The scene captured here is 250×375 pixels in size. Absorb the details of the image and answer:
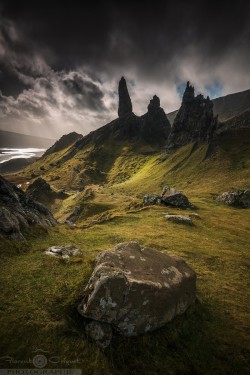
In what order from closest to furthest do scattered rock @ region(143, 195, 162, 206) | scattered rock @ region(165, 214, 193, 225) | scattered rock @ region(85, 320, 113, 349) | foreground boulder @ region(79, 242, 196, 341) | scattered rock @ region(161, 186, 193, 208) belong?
scattered rock @ region(85, 320, 113, 349) → foreground boulder @ region(79, 242, 196, 341) → scattered rock @ region(165, 214, 193, 225) → scattered rock @ region(161, 186, 193, 208) → scattered rock @ region(143, 195, 162, 206)

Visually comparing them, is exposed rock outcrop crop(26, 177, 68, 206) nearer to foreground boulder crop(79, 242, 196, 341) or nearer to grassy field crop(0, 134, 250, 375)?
grassy field crop(0, 134, 250, 375)

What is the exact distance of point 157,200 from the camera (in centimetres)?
5084

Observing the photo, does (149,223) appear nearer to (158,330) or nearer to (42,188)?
(158,330)

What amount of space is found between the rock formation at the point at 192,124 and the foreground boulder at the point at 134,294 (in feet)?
430

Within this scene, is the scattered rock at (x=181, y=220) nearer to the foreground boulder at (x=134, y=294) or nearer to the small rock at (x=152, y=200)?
the small rock at (x=152, y=200)

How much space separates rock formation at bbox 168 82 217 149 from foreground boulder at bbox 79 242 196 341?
131 meters

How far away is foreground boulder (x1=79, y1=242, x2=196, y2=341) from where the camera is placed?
9797 millimetres

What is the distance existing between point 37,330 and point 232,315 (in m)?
10.2

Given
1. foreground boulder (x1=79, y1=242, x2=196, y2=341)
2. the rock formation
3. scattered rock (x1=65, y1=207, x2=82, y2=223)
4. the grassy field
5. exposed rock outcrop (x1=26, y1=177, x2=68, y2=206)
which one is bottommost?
exposed rock outcrop (x1=26, y1=177, x2=68, y2=206)

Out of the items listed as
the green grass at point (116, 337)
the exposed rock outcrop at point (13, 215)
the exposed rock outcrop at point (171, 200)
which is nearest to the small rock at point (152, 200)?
the exposed rock outcrop at point (171, 200)

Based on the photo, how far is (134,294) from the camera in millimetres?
10211

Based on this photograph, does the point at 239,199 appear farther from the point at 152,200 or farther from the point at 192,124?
the point at 192,124

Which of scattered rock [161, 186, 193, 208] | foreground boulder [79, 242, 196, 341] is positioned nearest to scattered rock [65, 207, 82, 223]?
scattered rock [161, 186, 193, 208]

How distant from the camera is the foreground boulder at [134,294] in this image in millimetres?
9797
